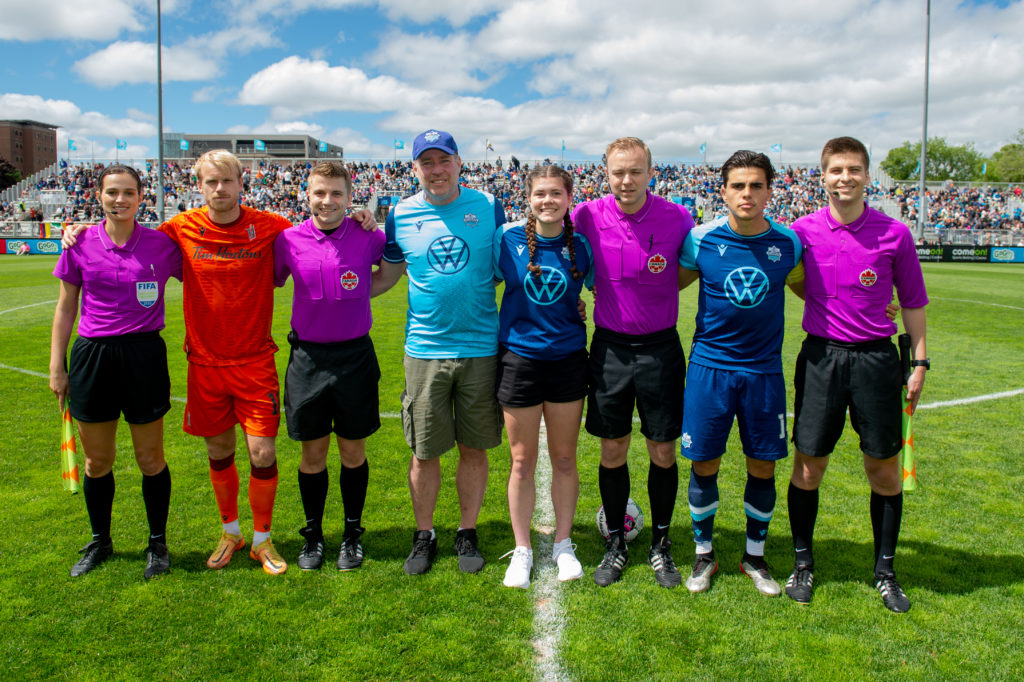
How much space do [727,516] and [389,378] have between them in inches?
187

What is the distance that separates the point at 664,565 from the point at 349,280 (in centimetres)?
226

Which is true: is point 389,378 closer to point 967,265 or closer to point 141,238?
point 141,238

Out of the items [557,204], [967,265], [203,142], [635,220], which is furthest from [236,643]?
[203,142]

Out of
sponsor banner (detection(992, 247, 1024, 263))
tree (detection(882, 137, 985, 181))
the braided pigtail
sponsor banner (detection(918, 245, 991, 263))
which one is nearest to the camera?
the braided pigtail

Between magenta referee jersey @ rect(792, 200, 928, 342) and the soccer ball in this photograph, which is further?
the soccer ball

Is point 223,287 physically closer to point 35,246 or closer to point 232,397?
point 232,397

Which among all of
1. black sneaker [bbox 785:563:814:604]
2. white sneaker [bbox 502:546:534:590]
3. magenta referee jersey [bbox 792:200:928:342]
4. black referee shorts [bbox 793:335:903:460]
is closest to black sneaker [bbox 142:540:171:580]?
white sneaker [bbox 502:546:534:590]

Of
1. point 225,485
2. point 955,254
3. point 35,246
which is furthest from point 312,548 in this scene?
point 35,246

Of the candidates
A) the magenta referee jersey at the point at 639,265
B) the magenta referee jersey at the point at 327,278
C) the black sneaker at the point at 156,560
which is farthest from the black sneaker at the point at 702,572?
the black sneaker at the point at 156,560

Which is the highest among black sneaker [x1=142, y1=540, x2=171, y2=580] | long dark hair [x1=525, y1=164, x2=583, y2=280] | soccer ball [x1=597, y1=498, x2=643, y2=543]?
long dark hair [x1=525, y1=164, x2=583, y2=280]

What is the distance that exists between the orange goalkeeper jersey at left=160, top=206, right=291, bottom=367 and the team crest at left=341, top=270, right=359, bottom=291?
435 millimetres

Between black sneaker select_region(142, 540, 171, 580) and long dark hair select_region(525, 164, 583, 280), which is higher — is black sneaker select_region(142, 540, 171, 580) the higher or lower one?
the lower one

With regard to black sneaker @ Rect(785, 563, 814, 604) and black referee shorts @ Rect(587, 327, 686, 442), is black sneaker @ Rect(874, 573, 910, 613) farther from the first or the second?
black referee shorts @ Rect(587, 327, 686, 442)

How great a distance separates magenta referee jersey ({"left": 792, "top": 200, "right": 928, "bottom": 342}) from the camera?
3143 millimetres
